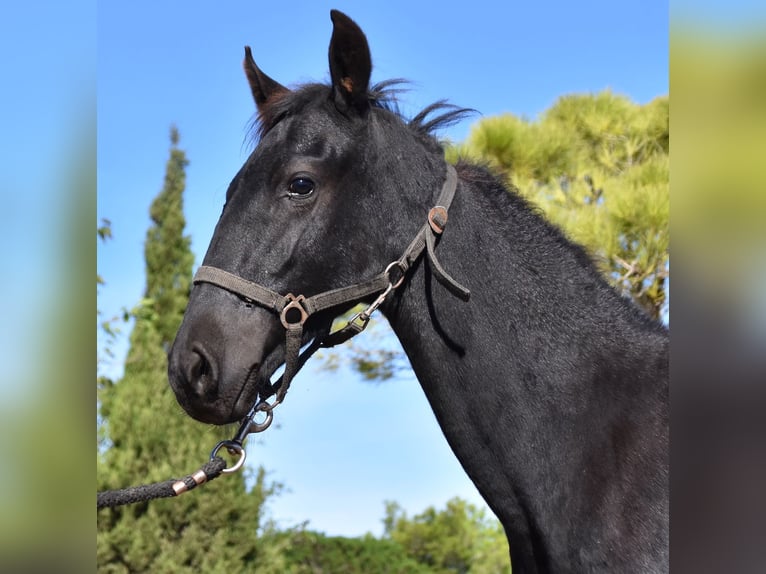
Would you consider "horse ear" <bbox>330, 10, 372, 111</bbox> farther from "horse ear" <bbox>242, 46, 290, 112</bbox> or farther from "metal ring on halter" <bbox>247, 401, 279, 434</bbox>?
"metal ring on halter" <bbox>247, 401, 279, 434</bbox>

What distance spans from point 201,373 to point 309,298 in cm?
44

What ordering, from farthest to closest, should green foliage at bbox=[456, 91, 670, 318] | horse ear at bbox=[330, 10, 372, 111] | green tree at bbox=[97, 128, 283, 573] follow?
green foliage at bbox=[456, 91, 670, 318] < green tree at bbox=[97, 128, 283, 573] < horse ear at bbox=[330, 10, 372, 111]

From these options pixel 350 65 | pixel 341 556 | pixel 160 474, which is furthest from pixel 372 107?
pixel 341 556

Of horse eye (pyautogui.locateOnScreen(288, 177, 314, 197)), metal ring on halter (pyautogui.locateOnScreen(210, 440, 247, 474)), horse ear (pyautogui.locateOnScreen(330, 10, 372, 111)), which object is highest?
horse ear (pyautogui.locateOnScreen(330, 10, 372, 111))

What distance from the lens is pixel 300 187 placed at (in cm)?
264

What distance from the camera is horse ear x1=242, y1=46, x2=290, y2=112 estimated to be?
124 inches

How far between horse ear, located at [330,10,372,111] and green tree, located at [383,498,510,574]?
9153mm

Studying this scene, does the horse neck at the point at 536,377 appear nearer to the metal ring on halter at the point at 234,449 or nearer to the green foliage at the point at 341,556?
the metal ring on halter at the point at 234,449

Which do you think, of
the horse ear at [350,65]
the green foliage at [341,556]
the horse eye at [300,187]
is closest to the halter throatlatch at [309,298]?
the horse eye at [300,187]

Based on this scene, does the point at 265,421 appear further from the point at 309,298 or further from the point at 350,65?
the point at 350,65

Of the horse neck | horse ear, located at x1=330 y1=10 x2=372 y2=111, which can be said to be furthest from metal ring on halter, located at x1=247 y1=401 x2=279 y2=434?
horse ear, located at x1=330 y1=10 x2=372 y2=111
